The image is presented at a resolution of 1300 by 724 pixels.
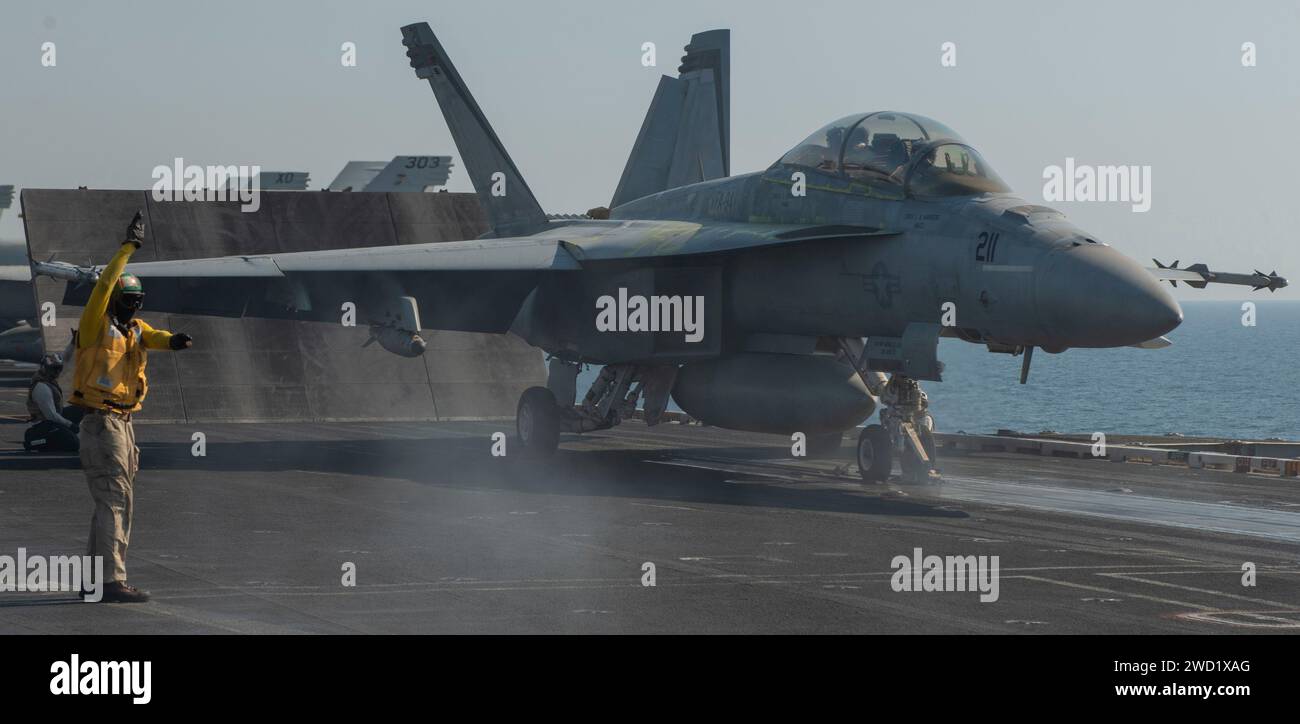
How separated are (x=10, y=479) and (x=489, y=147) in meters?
11.0

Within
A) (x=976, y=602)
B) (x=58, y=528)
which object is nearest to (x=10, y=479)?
(x=58, y=528)

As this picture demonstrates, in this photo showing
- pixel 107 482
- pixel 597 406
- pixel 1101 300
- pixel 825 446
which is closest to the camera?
pixel 107 482

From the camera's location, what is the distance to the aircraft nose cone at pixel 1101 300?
1625 cm

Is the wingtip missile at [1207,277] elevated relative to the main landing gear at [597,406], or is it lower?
elevated

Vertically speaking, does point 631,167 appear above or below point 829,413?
above

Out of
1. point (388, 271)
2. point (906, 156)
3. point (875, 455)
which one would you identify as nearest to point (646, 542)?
point (875, 455)

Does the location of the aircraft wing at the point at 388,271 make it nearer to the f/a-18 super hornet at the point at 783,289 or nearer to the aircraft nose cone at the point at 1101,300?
the f/a-18 super hornet at the point at 783,289

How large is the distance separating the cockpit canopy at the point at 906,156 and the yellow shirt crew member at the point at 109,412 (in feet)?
35.0

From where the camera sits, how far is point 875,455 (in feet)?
66.0

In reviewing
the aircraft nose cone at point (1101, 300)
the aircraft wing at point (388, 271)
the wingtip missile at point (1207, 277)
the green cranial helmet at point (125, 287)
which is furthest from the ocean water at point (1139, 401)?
the green cranial helmet at point (125, 287)

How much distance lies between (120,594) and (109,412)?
128 centimetres

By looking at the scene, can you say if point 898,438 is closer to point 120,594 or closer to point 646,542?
point 646,542

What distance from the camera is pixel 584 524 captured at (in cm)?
1562
